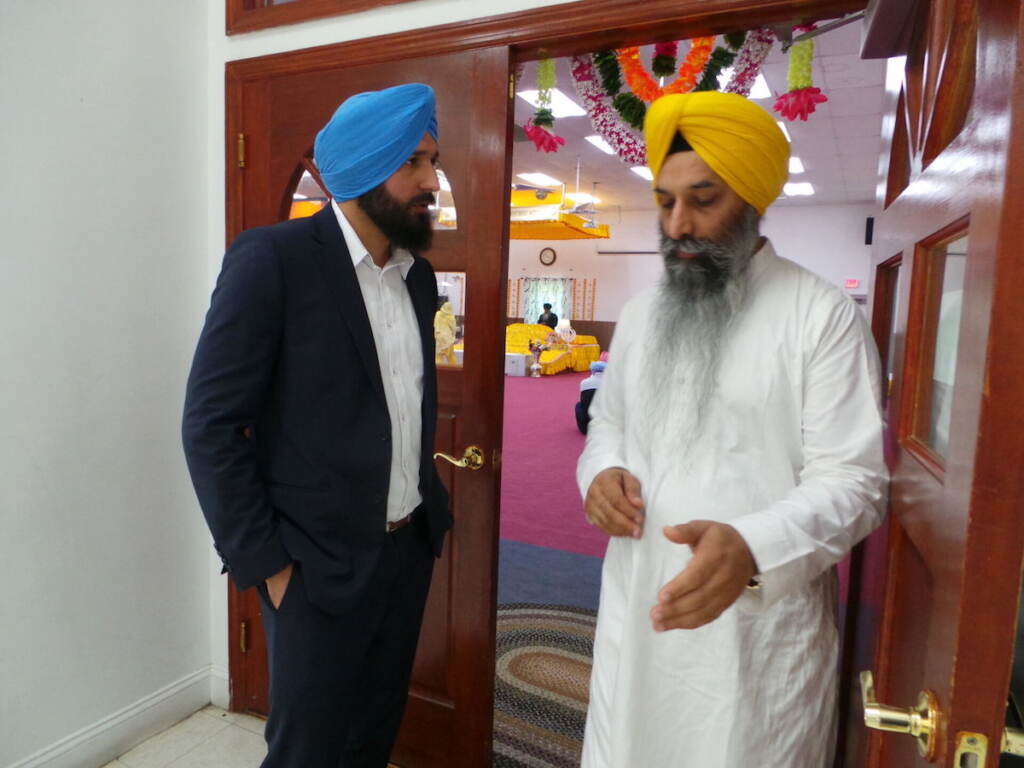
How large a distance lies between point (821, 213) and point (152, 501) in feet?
47.0

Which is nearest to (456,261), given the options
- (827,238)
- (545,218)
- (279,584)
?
(279,584)

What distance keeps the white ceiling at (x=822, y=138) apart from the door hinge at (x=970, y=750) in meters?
5.00

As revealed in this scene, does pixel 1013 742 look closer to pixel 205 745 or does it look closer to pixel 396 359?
pixel 396 359

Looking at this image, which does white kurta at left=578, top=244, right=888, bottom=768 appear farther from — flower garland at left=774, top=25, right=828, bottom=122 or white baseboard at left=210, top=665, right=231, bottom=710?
white baseboard at left=210, top=665, right=231, bottom=710

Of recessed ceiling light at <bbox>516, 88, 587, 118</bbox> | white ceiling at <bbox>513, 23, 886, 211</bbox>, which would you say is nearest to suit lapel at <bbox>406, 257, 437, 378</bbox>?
white ceiling at <bbox>513, 23, 886, 211</bbox>

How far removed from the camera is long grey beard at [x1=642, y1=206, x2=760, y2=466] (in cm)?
126

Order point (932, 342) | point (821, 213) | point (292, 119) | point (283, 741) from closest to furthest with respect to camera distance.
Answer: point (932, 342), point (283, 741), point (292, 119), point (821, 213)

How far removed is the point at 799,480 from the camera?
47.5 inches

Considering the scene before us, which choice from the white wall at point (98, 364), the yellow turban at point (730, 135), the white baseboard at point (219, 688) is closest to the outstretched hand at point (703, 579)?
the yellow turban at point (730, 135)

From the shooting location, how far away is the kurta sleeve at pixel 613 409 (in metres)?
1.39

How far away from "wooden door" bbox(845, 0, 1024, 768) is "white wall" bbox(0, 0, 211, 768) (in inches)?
81.2

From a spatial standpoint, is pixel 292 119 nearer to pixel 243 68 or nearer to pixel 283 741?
pixel 243 68

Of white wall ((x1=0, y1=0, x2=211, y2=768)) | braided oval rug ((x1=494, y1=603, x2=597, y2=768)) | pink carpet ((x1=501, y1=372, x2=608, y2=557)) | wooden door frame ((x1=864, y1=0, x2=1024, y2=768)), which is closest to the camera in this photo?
wooden door frame ((x1=864, y1=0, x2=1024, y2=768))

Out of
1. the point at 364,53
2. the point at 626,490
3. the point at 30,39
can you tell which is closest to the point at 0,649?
the point at 30,39
